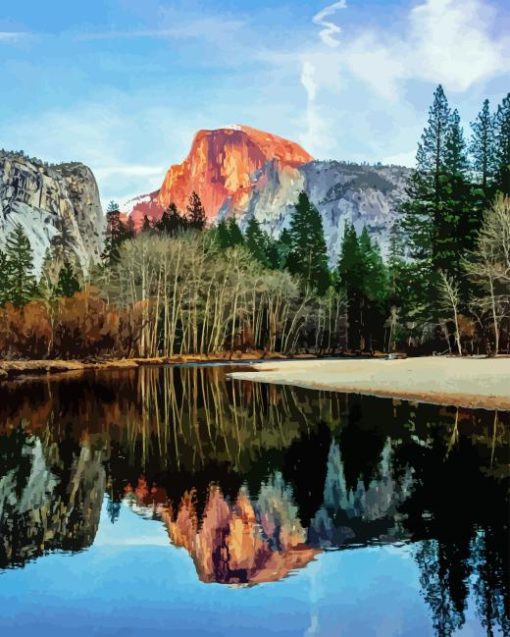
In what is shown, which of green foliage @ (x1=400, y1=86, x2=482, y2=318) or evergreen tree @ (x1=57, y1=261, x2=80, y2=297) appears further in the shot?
evergreen tree @ (x1=57, y1=261, x2=80, y2=297)

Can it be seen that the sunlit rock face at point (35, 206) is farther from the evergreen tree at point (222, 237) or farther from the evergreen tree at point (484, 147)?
the evergreen tree at point (484, 147)

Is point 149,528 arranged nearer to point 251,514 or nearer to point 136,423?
point 251,514

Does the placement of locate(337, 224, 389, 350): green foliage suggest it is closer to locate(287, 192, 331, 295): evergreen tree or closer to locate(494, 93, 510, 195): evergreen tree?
locate(287, 192, 331, 295): evergreen tree

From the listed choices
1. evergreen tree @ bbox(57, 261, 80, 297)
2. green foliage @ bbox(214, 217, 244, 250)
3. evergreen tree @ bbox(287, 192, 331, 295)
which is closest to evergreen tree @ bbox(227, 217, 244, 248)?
green foliage @ bbox(214, 217, 244, 250)

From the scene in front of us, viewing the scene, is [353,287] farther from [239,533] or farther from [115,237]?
[239,533]

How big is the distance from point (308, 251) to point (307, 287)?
8.09 m

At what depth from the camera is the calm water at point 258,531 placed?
756 centimetres

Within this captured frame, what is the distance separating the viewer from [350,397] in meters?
30.1

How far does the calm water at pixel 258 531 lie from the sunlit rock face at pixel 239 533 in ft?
0.11

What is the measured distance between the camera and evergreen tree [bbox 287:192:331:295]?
3514 inches

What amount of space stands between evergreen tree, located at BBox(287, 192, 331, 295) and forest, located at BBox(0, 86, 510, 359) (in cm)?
14

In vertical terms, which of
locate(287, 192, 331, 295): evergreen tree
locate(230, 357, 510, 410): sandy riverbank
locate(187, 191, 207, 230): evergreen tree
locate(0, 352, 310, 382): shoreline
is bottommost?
locate(0, 352, 310, 382): shoreline

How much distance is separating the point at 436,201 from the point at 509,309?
11306 millimetres

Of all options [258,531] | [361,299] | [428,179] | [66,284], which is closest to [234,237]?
[361,299]
